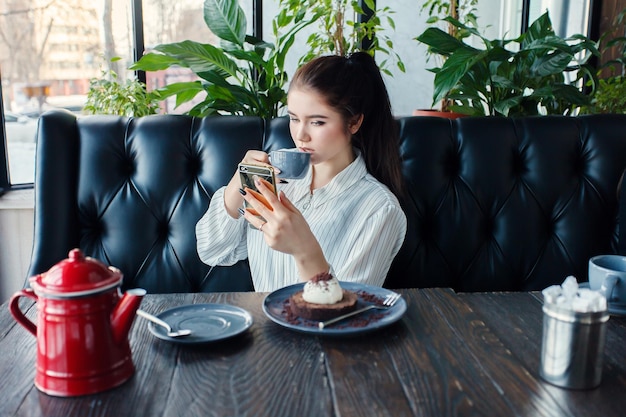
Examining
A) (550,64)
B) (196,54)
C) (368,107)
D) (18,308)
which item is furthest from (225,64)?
(18,308)

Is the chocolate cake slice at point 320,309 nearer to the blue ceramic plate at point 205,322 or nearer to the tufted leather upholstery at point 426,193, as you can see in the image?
the blue ceramic plate at point 205,322

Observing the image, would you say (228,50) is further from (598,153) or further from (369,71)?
(598,153)

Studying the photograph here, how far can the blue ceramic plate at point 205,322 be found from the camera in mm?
982

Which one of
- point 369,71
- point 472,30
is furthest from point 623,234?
point 472,30

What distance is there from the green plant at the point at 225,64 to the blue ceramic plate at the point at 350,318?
1.07 m

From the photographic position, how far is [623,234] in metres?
1.56

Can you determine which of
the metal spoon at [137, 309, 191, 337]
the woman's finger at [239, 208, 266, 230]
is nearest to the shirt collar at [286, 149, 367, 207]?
the woman's finger at [239, 208, 266, 230]

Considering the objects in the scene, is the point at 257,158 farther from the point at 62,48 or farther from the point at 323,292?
the point at 62,48

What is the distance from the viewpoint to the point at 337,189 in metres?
1.70

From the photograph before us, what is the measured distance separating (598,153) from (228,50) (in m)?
1.23

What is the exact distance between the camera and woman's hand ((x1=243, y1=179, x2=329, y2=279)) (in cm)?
133

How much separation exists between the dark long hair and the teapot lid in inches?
36.4

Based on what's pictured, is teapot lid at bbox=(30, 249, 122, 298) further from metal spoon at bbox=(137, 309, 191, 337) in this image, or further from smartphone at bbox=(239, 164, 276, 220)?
smartphone at bbox=(239, 164, 276, 220)

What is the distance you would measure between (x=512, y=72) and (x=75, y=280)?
1775 millimetres
